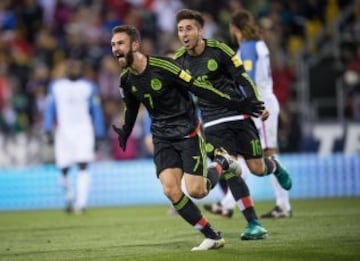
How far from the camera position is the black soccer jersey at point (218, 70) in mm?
11070

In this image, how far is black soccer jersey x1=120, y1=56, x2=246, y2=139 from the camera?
9969 mm

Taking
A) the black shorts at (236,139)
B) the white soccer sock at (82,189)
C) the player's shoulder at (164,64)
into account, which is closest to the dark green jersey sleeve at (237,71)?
the black shorts at (236,139)

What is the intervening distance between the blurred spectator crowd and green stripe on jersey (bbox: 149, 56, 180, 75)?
1113 cm

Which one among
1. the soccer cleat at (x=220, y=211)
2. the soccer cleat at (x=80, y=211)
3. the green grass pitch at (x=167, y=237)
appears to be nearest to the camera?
the green grass pitch at (x=167, y=237)

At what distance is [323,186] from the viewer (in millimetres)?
19672

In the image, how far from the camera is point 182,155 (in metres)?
10.1

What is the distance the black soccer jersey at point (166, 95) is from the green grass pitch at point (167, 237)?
4.38 feet

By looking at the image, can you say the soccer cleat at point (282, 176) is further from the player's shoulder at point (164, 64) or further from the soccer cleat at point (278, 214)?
the player's shoulder at point (164, 64)

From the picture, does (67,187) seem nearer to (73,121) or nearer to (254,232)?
(73,121)

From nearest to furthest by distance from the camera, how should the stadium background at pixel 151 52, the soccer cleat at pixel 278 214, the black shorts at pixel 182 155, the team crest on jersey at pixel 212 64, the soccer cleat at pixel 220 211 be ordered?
1. the black shorts at pixel 182 155
2. the team crest on jersey at pixel 212 64
3. the soccer cleat at pixel 278 214
4. the soccer cleat at pixel 220 211
5. the stadium background at pixel 151 52

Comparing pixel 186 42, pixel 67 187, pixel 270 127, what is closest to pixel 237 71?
pixel 186 42

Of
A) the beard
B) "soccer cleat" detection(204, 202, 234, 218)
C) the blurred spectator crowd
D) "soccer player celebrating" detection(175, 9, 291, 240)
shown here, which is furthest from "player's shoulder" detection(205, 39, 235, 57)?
the blurred spectator crowd

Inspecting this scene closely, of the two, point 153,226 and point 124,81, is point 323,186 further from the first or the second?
point 124,81

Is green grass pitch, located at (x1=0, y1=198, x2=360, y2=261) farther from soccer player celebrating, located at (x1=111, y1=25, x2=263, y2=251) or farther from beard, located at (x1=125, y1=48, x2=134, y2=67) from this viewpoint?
beard, located at (x1=125, y1=48, x2=134, y2=67)
